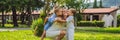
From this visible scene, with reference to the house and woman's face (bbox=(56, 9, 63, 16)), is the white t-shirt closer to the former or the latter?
woman's face (bbox=(56, 9, 63, 16))

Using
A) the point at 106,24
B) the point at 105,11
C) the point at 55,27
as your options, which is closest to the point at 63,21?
the point at 55,27

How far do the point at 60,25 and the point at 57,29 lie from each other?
0.13 meters

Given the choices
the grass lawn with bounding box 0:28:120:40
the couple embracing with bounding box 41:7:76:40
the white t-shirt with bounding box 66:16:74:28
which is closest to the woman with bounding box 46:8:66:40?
the couple embracing with bounding box 41:7:76:40

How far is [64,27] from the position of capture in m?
9.16

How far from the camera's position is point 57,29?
9023 mm

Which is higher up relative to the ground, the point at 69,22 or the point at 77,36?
the point at 69,22

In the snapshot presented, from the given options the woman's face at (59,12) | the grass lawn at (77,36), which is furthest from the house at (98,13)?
the woman's face at (59,12)

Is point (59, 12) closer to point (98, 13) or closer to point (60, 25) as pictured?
point (60, 25)

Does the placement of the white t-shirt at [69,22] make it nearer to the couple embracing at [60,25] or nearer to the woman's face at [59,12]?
the couple embracing at [60,25]

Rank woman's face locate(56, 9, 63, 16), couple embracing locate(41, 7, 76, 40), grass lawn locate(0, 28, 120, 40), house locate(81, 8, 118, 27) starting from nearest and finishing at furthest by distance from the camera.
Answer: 1. couple embracing locate(41, 7, 76, 40)
2. woman's face locate(56, 9, 63, 16)
3. grass lawn locate(0, 28, 120, 40)
4. house locate(81, 8, 118, 27)

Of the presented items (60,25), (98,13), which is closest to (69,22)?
(60,25)

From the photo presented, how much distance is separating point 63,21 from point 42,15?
34.2 ft

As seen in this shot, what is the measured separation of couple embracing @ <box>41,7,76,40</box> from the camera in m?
8.96

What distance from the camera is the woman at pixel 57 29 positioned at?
8.98 meters
